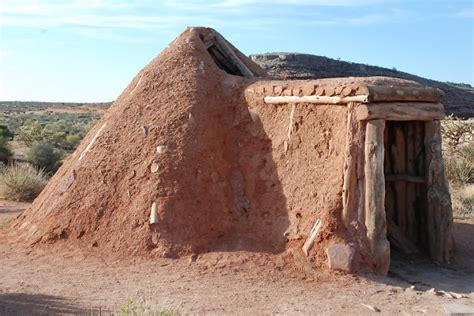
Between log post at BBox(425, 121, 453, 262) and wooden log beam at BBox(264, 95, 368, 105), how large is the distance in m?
1.44

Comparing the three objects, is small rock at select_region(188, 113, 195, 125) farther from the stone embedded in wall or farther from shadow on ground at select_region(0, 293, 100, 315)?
shadow on ground at select_region(0, 293, 100, 315)

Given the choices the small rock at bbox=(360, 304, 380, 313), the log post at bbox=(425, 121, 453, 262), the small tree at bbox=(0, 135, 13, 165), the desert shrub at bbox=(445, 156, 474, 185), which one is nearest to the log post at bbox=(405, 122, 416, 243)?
the log post at bbox=(425, 121, 453, 262)

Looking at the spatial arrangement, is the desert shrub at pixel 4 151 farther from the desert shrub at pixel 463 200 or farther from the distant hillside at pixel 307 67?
the desert shrub at pixel 463 200

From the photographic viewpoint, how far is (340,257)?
703 cm

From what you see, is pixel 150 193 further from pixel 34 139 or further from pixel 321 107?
pixel 34 139

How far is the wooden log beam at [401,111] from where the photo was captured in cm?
716

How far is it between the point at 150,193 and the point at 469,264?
13.8ft

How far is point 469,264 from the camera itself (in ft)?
27.6

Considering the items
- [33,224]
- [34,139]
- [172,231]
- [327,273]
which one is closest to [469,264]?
[327,273]

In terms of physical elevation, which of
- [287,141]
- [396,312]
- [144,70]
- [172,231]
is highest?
[144,70]

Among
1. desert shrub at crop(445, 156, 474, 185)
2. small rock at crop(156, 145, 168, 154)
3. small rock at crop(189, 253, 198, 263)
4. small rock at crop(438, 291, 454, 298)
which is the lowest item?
small rock at crop(438, 291, 454, 298)

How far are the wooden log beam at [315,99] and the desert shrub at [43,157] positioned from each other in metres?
11.3

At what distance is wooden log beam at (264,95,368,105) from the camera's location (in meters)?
7.18

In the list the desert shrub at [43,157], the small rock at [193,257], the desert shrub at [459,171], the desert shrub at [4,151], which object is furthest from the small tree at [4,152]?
the small rock at [193,257]
